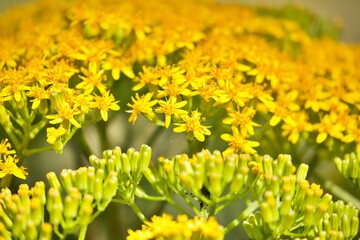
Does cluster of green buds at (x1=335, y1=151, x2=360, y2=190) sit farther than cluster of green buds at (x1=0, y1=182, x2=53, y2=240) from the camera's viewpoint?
Yes

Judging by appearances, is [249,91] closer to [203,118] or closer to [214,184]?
[203,118]

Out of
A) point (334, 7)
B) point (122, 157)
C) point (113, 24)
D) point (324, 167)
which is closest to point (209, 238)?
point (122, 157)

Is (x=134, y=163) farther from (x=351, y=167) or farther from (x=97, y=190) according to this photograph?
(x=351, y=167)

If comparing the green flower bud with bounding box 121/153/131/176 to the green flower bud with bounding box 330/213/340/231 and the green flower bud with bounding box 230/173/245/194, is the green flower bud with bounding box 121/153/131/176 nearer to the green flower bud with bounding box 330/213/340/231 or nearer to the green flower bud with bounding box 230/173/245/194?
the green flower bud with bounding box 230/173/245/194

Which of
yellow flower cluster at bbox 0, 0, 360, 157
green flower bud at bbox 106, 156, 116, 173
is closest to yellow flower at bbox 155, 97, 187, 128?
yellow flower cluster at bbox 0, 0, 360, 157

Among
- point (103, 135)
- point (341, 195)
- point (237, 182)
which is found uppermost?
point (237, 182)

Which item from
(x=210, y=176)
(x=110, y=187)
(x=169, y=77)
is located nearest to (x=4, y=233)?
(x=110, y=187)

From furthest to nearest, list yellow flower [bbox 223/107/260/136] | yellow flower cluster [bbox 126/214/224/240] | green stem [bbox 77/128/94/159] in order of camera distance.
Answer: green stem [bbox 77/128/94/159], yellow flower [bbox 223/107/260/136], yellow flower cluster [bbox 126/214/224/240]
